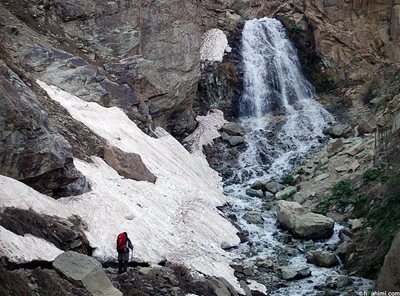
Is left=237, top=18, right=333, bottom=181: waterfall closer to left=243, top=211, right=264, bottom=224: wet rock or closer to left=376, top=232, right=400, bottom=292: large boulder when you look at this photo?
left=243, top=211, right=264, bottom=224: wet rock

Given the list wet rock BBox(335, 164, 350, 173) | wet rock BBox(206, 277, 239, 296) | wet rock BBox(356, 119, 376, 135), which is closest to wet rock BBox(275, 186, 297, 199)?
wet rock BBox(335, 164, 350, 173)

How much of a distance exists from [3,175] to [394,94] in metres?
21.5

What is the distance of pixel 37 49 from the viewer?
77.7ft

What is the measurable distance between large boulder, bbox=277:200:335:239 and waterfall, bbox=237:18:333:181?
7.13 m

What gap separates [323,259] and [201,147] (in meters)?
12.6

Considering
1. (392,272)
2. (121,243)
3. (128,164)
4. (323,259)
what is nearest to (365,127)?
(323,259)

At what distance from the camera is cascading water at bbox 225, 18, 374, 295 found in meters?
26.5

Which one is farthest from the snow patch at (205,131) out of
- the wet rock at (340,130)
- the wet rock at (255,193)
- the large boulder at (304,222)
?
the large boulder at (304,222)

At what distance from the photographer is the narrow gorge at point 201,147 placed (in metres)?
14.4

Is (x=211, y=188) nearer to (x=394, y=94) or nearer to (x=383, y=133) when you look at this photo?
(x=383, y=133)

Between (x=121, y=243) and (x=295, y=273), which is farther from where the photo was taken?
(x=295, y=273)

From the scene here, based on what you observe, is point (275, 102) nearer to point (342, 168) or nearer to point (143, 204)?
point (342, 168)

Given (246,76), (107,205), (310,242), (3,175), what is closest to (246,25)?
(246,76)

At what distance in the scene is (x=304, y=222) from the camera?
65.0ft
